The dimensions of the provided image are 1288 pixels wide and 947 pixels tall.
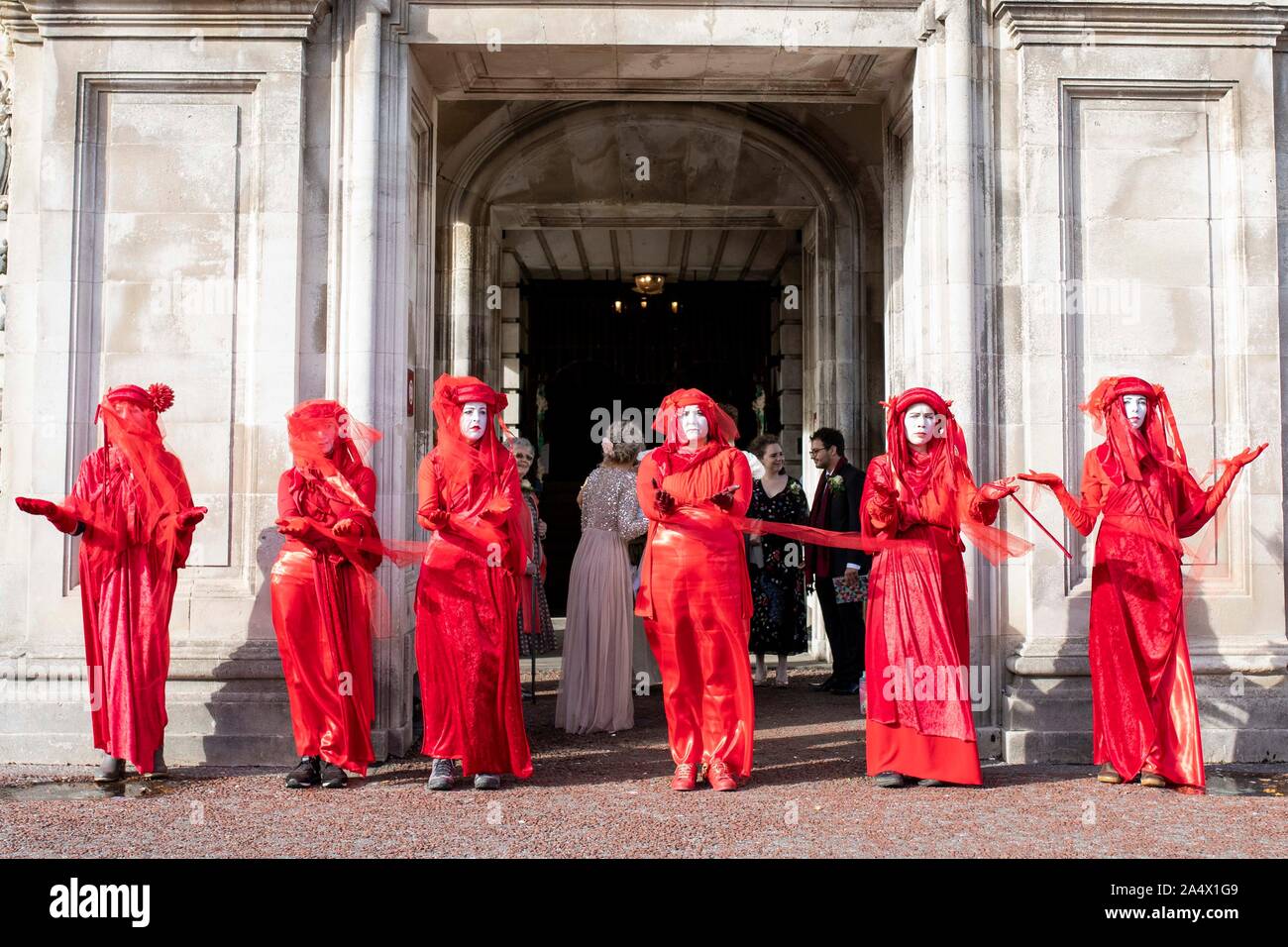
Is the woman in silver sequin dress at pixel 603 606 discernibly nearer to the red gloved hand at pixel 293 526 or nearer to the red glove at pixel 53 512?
the red gloved hand at pixel 293 526

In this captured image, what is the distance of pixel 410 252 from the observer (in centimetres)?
699

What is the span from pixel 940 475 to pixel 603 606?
2612mm

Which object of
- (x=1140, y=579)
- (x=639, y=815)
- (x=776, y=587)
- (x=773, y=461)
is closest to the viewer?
(x=639, y=815)

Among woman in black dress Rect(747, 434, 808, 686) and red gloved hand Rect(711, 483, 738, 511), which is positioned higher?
red gloved hand Rect(711, 483, 738, 511)

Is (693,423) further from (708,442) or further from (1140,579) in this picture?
(1140,579)

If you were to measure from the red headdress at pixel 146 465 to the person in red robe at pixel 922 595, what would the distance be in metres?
3.41

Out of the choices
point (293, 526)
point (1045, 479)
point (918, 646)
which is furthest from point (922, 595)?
point (293, 526)

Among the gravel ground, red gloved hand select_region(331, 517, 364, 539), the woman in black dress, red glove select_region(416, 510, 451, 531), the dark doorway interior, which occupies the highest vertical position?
the dark doorway interior

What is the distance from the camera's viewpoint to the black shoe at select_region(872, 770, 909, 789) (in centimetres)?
579

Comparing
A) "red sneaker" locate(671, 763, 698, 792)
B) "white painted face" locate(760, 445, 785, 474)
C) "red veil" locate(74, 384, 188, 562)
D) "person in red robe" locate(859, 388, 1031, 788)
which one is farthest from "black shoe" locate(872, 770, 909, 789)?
"red veil" locate(74, 384, 188, 562)

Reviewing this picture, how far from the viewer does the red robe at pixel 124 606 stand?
19.2 feet

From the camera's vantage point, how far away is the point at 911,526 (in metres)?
5.86

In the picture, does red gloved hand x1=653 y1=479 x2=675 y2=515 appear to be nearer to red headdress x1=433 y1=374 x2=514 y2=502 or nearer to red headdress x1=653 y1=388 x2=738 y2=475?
red headdress x1=653 y1=388 x2=738 y2=475

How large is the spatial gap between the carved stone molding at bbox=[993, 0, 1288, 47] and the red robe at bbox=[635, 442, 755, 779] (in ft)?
10.1
